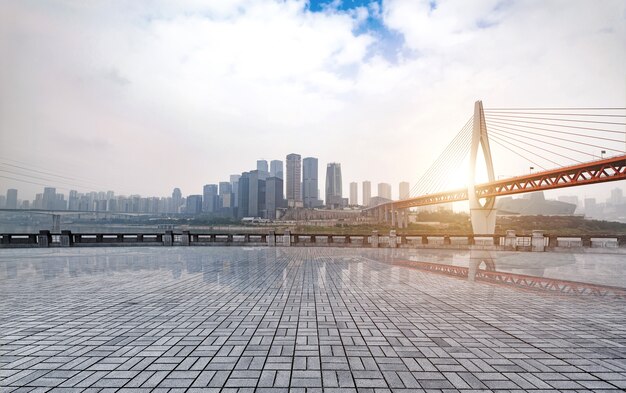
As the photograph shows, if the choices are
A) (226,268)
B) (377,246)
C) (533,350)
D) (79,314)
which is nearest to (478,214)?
(377,246)

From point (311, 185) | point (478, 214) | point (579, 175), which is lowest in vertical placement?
point (478, 214)

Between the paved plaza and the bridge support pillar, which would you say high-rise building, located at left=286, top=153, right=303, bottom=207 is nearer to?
the bridge support pillar

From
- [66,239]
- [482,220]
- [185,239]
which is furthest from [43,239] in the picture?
[482,220]

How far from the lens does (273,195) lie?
102 meters

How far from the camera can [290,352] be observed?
441 cm

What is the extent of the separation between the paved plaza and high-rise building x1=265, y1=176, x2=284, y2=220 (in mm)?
87755

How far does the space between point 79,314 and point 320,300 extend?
512cm

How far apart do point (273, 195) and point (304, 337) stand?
98423mm

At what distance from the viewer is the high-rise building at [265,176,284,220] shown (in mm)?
98387

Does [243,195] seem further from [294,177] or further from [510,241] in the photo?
[510,241]

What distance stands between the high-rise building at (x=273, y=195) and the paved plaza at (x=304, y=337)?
87.8 m

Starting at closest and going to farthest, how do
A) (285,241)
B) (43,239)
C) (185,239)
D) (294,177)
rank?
(43,239) < (185,239) < (285,241) < (294,177)

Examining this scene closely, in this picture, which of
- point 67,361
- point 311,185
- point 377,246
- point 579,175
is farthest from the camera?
point 311,185

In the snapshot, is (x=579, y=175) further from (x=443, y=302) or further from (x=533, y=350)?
(x=533, y=350)
